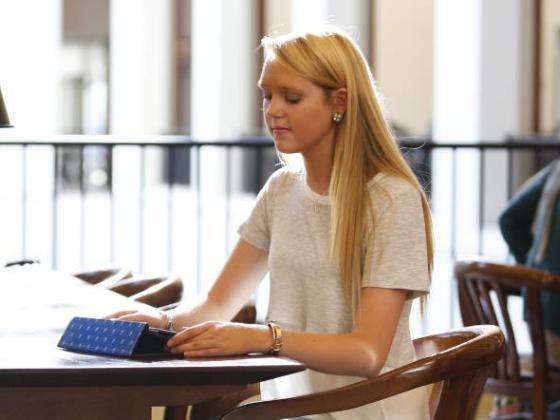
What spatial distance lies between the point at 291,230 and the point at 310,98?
30cm

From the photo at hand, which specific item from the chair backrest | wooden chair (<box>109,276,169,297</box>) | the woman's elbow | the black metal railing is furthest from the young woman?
the black metal railing

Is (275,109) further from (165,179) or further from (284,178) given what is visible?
(165,179)

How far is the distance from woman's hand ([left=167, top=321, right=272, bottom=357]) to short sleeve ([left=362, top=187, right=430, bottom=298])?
339 mm

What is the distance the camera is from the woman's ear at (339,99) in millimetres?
2357

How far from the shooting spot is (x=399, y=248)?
2293 mm

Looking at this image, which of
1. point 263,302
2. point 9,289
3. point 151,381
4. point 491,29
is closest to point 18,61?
point 491,29

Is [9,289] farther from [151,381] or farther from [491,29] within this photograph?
[491,29]

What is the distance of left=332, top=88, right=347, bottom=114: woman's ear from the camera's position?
2.36m

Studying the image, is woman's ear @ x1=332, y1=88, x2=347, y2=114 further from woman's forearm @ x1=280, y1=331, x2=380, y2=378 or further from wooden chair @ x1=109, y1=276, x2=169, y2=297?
wooden chair @ x1=109, y1=276, x2=169, y2=297

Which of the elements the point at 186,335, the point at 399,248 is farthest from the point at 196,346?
the point at 399,248

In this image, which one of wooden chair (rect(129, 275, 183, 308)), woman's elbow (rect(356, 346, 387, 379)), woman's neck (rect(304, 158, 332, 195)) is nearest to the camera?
woman's elbow (rect(356, 346, 387, 379))

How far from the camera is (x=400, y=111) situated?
50.6 ft

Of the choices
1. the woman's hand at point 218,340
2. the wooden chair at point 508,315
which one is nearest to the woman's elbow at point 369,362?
the woman's hand at point 218,340

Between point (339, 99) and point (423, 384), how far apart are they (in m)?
0.60
